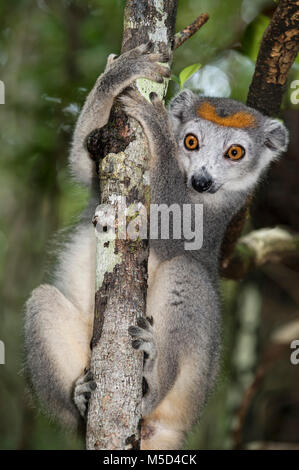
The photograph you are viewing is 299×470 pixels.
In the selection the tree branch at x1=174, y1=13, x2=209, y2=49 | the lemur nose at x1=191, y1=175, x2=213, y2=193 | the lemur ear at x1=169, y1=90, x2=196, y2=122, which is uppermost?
the tree branch at x1=174, y1=13, x2=209, y2=49

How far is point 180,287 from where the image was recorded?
510 centimetres

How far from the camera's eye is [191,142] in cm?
560

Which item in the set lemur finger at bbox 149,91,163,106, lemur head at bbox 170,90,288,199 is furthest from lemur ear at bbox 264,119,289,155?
lemur finger at bbox 149,91,163,106

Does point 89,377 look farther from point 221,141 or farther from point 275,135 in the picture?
point 275,135

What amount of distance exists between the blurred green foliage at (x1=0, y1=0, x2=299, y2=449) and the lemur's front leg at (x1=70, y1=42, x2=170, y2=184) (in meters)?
2.24

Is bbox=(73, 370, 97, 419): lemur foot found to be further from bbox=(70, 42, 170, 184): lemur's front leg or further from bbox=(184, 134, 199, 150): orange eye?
bbox=(184, 134, 199, 150): orange eye

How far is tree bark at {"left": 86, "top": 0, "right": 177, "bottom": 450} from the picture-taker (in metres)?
3.36

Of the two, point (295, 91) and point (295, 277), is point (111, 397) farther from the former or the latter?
point (295, 277)

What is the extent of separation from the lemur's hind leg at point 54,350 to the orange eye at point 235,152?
2.48 metres

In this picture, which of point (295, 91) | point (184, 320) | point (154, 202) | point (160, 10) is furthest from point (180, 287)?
point (295, 91)

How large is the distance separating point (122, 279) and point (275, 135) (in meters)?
3.48

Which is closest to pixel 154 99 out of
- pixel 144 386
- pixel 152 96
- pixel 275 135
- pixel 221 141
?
pixel 152 96

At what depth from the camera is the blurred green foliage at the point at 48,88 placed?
7.90 metres

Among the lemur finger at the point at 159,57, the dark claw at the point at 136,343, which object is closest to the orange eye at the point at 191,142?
the lemur finger at the point at 159,57
